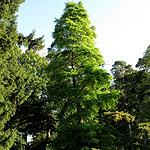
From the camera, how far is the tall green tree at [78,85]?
27.4 ft

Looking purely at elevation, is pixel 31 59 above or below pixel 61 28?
above

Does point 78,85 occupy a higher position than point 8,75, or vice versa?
point 8,75

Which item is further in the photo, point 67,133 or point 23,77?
point 23,77

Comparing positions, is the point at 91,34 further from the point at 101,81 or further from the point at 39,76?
the point at 39,76

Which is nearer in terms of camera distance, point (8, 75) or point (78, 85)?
point (78, 85)

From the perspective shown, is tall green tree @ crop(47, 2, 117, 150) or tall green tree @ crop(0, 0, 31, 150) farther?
→ tall green tree @ crop(0, 0, 31, 150)

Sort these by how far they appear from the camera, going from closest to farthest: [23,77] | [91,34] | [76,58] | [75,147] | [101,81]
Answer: [75,147] → [101,81] → [76,58] → [91,34] → [23,77]

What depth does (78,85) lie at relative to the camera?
404 inches

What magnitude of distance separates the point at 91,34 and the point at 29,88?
1193cm

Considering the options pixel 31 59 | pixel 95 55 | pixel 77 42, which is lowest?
pixel 95 55

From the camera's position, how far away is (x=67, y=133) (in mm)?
8484

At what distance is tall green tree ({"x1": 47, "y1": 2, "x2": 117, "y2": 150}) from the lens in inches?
328

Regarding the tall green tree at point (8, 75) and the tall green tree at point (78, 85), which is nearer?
the tall green tree at point (78, 85)

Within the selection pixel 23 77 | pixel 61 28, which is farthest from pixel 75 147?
pixel 23 77
